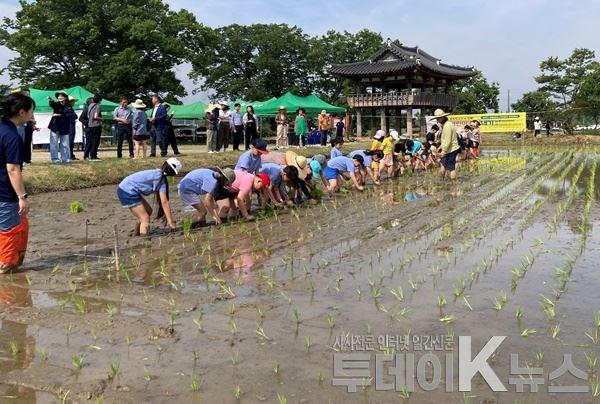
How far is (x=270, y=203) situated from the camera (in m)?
8.41

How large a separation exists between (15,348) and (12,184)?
2011 mm

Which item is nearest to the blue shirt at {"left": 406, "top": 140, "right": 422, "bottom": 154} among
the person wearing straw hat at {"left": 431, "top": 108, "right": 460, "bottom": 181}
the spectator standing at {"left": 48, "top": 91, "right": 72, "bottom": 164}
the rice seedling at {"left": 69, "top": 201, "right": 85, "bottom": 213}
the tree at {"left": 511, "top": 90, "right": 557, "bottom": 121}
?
the person wearing straw hat at {"left": 431, "top": 108, "right": 460, "bottom": 181}

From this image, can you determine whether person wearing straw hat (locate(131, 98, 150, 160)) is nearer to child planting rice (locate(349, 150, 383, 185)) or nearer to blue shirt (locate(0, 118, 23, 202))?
child planting rice (locate(349, 150, 383, 185))

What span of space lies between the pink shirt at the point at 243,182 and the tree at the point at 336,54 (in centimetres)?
3397

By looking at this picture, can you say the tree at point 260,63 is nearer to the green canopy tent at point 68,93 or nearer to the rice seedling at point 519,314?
the green canopy tent at point 68,93

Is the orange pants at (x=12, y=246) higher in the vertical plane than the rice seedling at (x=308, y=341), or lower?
higher

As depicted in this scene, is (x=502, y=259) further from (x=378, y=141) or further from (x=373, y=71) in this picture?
(x=373, y=71)

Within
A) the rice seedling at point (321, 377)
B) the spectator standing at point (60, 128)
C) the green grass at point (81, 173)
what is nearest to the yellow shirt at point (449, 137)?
the green grass at point (81, 173)

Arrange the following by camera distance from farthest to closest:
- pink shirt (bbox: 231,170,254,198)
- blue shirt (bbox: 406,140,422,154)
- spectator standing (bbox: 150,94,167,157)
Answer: blue shirt (bbox: 406,140,422,154)
spectator standing (bbox: 150,94,167,157)
pink shirt (bbox: 231,170,254,198)

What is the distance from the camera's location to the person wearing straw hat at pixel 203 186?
258 inches

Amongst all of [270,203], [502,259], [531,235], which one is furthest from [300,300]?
[270,203]

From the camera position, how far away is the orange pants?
190 inches

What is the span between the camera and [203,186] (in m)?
6.54

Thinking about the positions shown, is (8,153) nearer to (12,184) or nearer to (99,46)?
(12,184)
